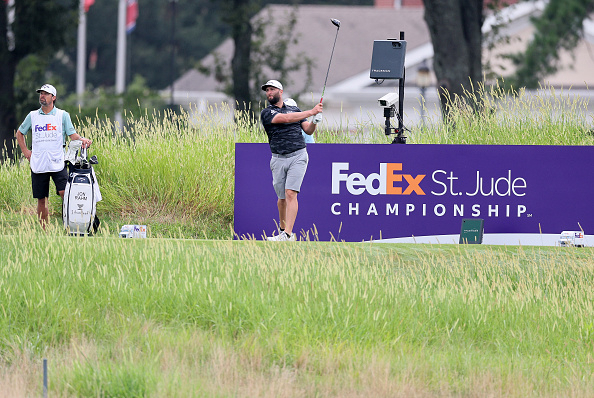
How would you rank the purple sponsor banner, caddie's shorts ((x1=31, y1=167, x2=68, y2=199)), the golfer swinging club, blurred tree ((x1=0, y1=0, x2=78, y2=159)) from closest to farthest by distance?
the golfer swinging club → caddie's shorts ((x1=31, y1=167, x2=68, y2=199)) → the purple sponsor banner → blurred tree ((x1=0, y1=0, x2=78, y2=159))

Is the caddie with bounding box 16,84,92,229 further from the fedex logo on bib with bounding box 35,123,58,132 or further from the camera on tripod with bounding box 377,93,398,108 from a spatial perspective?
the camera on tripod with bounding box 377,93,398,108

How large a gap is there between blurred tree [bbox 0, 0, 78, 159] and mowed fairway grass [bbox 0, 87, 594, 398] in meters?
11.0

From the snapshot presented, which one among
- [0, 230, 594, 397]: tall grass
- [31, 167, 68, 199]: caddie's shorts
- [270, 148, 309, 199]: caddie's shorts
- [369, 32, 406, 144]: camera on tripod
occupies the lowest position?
[0, 230, 594, 397]: tall grass

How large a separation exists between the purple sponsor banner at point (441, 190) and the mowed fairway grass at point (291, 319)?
1.10m

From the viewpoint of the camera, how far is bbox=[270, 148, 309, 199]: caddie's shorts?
11.9 meters

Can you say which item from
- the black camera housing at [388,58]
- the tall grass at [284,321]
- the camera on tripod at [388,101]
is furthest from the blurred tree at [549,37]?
the tall grass at [284,321]

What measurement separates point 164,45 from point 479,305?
5545 centimetres

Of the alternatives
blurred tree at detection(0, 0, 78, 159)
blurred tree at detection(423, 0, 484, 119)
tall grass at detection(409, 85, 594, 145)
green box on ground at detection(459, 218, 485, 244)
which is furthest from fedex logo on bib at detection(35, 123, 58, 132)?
blurred tree at detection(423, 0, 484, 119)

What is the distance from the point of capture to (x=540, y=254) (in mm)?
11672

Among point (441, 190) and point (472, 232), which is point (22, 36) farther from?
point (472, 232)

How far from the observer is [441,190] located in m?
13.2

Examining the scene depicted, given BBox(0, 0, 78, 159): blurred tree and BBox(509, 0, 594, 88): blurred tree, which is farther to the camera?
BBox(509, 0, 594, 88): blurred tree

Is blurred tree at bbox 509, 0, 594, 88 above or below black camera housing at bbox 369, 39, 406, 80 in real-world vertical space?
above

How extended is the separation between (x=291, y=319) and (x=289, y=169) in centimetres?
346
